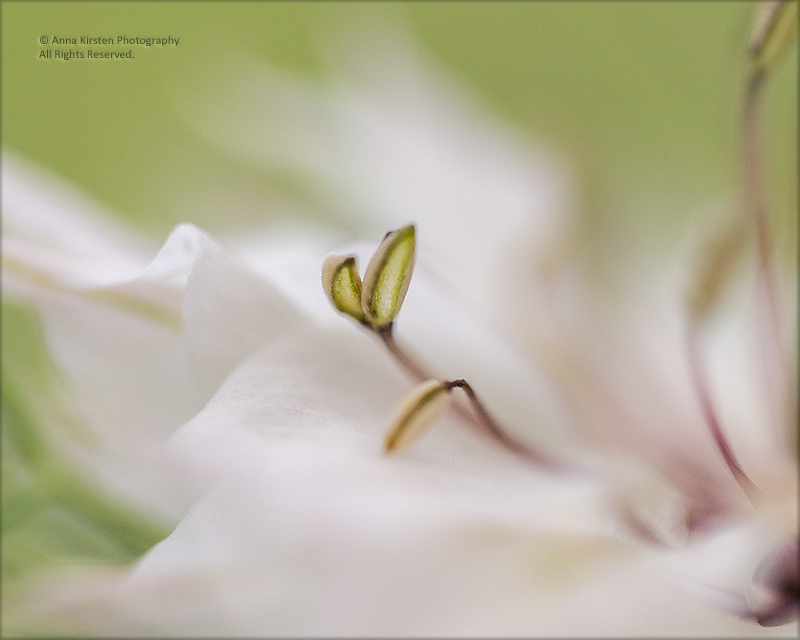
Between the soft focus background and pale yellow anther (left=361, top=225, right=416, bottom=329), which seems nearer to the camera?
pale yellow anther (left=361, top=225, right=416, bottom=329)

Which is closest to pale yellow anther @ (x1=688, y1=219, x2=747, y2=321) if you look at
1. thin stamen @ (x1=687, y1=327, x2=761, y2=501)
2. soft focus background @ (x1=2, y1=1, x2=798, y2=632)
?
thin stamen @ (x1=687, y1=327, x2=761, y2=501)

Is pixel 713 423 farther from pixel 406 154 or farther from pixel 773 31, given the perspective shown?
pixel 406 154

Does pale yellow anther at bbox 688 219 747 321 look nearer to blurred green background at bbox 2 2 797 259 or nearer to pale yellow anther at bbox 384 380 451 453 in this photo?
pale yellow anther at bbox 384 380 451 453

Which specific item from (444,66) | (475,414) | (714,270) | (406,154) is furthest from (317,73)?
(475,414)

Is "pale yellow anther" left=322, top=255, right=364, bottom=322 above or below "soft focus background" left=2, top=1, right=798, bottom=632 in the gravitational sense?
below

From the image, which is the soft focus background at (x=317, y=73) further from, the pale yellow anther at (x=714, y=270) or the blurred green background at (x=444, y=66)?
the pale yellow anther at (x=714, y=270)

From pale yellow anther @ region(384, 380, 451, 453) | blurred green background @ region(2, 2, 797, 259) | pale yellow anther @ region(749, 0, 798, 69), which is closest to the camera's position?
pale yellow anther @ region(384, 380, 451, 453)
